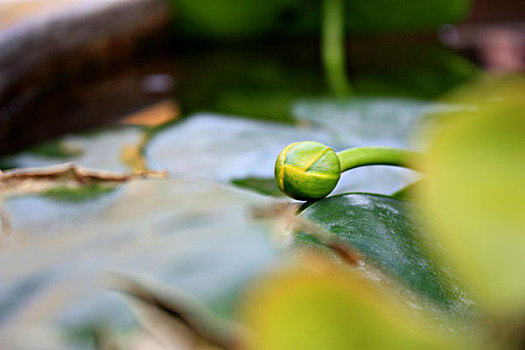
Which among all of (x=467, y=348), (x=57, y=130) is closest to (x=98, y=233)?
(x=467, y=348)

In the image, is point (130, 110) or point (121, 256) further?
point (130, 110)

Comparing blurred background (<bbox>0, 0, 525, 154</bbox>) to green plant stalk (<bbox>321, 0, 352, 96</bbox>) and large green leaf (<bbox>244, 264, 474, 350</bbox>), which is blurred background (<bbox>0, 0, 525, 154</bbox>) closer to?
green plant stalk (<bbox>321, 0, 352, 96</bbox>)

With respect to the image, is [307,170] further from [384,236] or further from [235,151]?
[235,151]

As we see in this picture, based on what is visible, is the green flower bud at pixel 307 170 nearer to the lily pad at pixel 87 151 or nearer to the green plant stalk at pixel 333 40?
the lily pad at pixel 87 151

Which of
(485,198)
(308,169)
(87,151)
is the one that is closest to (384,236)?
(308,169)

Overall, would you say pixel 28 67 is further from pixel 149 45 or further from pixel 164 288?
pixel 164 288

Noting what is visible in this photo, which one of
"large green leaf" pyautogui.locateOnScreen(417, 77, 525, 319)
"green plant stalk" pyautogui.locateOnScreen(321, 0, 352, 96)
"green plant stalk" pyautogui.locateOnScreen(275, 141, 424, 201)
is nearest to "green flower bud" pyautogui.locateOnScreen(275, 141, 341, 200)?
"green plant stalk" pyautogui.locateOnScreen(275, 141, 424, 201)
